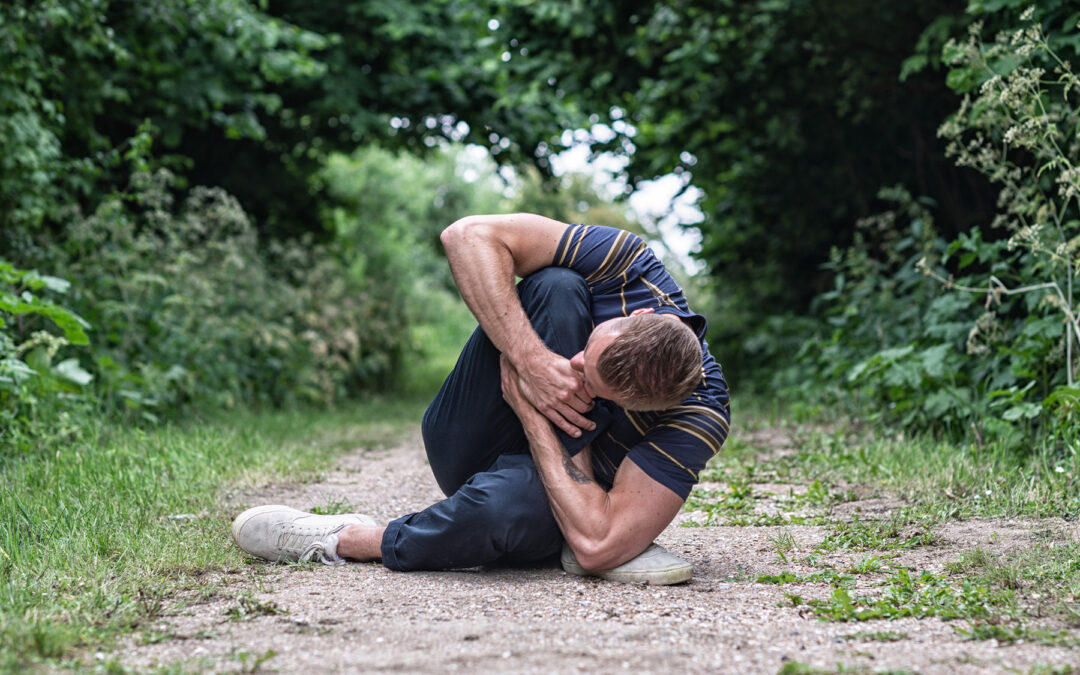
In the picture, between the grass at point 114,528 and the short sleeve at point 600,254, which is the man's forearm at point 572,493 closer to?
the short sleeve at point 600,254

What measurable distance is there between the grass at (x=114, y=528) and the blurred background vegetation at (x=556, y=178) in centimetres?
48

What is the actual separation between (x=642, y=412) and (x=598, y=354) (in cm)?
35

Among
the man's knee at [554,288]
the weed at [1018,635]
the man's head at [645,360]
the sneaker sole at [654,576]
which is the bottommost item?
the sneaker sole at [654,576]

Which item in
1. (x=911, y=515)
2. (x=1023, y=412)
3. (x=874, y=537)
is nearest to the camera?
(x=874, y=537)

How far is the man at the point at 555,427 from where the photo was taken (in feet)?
9.21

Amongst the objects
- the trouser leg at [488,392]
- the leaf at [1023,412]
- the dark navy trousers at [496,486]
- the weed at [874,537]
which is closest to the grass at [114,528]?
the dark navy trousers at [496,486]

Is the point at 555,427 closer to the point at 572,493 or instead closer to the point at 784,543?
the point at 572,493

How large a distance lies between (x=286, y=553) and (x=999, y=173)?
12.0 feet

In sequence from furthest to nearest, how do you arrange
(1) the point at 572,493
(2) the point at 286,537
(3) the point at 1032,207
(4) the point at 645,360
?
(3) the point at 1032,207 → (2) the point at 286,537 → (1) the point at 572,493 → (4) the point at 645,360

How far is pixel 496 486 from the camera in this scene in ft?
9.53

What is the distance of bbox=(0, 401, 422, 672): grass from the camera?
7.32 ft

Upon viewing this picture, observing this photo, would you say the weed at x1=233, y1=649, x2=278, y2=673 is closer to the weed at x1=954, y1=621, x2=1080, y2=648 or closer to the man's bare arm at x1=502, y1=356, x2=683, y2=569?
the man's bare arm at x1=502, y1=356, x2=683, y2=569

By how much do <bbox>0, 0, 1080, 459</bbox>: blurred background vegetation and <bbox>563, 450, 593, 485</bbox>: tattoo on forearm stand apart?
2.30 m

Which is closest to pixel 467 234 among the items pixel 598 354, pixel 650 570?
pixel 598 354
